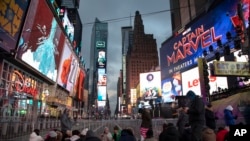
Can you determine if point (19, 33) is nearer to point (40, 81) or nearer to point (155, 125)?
point (40, 81)

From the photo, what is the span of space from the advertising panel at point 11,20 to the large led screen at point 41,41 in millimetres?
1085

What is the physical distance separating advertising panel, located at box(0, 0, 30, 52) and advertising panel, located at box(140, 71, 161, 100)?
5032 centimetres

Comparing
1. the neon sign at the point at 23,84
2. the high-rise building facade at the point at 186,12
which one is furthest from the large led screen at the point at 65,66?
the high-rise building facade at the point at 186,12

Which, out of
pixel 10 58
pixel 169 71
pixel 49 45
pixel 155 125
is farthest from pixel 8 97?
pixel 169 71

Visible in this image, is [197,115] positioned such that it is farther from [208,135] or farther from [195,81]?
[195,81]

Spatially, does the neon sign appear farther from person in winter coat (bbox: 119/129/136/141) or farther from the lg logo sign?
the lg logo sign

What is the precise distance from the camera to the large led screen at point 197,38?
37469 mm

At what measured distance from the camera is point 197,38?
4641cm

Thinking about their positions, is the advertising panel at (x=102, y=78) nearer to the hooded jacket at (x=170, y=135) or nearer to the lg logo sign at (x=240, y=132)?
the hooded jacket at (x=170, y=135)

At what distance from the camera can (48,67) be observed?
40.0 meters

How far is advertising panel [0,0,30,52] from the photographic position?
2307cm

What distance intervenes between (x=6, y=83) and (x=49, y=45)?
12308 mm

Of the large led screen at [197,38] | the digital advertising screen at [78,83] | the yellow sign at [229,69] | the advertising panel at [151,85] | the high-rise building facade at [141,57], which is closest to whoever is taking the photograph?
the yellow sign at [229,69]

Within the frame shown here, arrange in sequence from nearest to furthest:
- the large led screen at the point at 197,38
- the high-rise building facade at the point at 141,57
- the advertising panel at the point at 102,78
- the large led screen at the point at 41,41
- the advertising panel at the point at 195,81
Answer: the large led screen at the point at 41,41
the large led screen at the point at 197,38
the advertising panel at the point at 195,81
the advertising panel at the point at 102,78
the high-rise building facade at the point at 141,57
